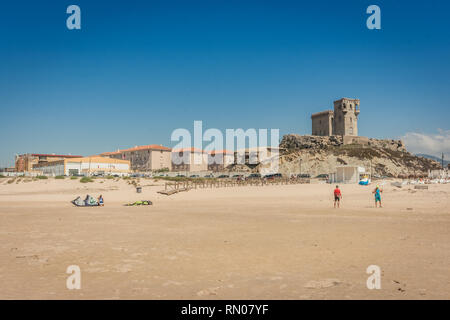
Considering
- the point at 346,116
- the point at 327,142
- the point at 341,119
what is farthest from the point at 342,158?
the point at 346,116

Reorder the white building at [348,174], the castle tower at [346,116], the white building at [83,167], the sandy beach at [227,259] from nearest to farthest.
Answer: the sandy beach at [227,259] < the white building at [348,174] < the white building at [83,167] < the castle tower at [346,116]

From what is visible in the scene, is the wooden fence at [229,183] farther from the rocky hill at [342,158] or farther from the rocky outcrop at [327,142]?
the rocky outcrop at [327,142]

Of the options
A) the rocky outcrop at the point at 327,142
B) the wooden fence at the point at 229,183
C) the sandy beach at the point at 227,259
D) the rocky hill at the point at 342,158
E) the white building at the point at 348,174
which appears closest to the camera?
the sandy beach at the point at 227,259

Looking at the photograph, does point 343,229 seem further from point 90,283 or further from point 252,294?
point 90,283

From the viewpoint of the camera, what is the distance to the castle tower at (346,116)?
4712 inches

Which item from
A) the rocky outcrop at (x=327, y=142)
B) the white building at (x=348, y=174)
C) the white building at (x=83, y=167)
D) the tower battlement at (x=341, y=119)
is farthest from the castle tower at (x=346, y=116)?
the white building at (x=83, y=167)

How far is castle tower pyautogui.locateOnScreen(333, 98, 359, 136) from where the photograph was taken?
393 ft

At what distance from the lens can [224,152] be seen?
5492 inches

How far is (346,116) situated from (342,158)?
2606cm

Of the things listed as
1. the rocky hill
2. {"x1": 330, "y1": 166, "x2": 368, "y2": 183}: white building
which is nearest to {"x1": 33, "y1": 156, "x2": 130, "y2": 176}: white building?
the rocky hill

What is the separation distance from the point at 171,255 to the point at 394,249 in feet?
20.1

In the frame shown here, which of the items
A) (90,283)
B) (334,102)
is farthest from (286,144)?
(90,283)

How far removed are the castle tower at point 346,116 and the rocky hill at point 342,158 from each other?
452 centimetres
